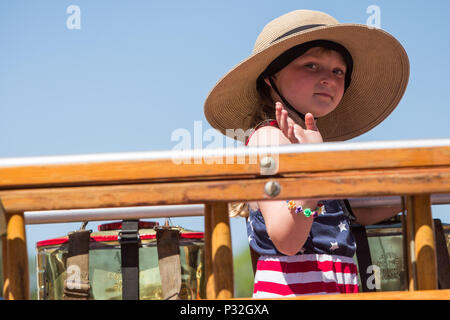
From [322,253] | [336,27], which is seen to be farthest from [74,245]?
[336,27]

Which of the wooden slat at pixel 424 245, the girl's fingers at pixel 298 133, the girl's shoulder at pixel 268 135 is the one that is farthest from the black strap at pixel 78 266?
the wooden slat at pixel 424 245

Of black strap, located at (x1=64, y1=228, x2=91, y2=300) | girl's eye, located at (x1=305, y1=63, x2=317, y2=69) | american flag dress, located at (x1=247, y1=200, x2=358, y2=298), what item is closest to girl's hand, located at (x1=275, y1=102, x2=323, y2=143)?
american flag dress, located at (x1=247, y1=200, x2=358, y2=298)

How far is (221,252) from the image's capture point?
4.41ft

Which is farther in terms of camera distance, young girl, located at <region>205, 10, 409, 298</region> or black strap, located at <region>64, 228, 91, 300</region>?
black strap, located at <region>64, 228, 91, 300</region>

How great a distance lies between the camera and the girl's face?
242 cm

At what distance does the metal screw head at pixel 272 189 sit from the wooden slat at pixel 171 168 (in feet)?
0.11

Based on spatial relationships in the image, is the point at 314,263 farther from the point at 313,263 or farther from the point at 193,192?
the point at 193,192

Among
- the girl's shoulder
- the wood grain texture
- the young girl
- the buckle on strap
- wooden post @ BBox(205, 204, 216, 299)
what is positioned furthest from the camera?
the buckle on strap

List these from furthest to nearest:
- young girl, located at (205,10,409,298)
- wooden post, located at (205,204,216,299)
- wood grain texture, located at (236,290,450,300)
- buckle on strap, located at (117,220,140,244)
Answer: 1. buckle on strap, located at (117,220,140,244)
2. young girl, located at (205,10,409,298)
3. wooden post, located at (205,204,216,299)
4. wood grain texture, located at (236,290,450,300)

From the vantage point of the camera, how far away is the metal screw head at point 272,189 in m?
1.31

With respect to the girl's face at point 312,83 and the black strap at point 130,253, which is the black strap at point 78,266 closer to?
the black strap at point 130,253

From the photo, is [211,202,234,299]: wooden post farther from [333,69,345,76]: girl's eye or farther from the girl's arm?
[333,69,345,76]: girl's eye
